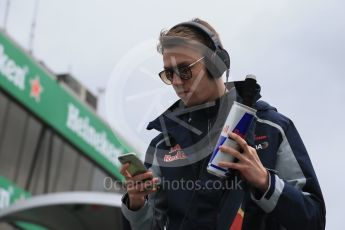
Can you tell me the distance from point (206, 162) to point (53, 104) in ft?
95.9

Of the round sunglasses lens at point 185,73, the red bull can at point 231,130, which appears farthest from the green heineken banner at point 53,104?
the red bull can at point 231,130

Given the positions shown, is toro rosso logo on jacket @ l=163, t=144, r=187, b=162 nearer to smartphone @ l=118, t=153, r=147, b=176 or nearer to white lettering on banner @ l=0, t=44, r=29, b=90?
smartphone @ l=118, t=153, r=147, b=176

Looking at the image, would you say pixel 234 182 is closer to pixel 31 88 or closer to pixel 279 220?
pixel 279 220

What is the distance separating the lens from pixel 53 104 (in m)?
31.8

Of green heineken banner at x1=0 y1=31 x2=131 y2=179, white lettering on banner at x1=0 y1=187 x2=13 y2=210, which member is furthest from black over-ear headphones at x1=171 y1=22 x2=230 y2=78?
green heineken banner at x1=0 y1=31 x2=131 y2=179

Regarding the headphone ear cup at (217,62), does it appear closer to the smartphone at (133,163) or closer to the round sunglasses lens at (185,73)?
the round sunglasses lens at (185,73)

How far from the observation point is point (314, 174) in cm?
295

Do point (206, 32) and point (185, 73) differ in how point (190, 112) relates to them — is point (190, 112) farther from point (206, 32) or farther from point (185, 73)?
point (206, 32)

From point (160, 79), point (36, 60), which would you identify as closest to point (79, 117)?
point (36, 60)

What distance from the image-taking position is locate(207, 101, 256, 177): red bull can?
2.72 m

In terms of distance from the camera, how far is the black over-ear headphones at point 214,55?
3.09 metres

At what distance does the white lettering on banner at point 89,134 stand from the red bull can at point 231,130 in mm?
30575

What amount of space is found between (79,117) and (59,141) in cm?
131

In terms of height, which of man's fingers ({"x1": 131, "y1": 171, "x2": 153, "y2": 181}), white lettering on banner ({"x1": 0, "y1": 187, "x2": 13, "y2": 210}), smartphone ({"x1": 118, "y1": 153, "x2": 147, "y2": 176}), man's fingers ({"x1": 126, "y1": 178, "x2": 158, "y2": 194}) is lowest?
man's fingers ({"x1": 126, "y1": 178, "x2": 158, "y2": 194})
